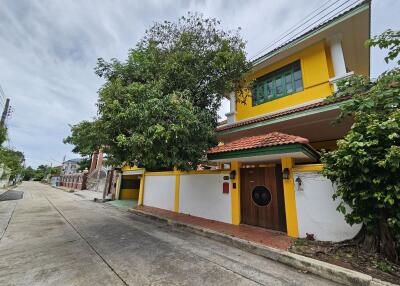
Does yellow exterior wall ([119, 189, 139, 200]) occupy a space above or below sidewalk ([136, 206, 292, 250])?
above

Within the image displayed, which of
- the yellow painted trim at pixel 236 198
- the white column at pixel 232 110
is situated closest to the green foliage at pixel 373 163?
the yellow painted trim at pixel 236 198

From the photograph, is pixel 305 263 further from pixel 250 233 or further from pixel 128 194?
pixel 128 194

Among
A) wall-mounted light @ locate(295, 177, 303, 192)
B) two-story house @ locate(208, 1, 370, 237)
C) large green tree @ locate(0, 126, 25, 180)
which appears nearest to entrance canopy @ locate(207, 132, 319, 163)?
two-story house @ locate(208, 1, 370, 237)

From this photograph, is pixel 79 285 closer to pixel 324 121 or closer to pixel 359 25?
pixel 324 121

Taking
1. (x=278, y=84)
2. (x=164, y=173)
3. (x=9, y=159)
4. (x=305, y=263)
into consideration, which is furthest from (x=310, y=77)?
(x=9, y=159)

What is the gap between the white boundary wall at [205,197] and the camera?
7.65 meters

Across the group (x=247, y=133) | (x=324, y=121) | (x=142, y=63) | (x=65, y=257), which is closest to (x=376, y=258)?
(x=324, y=121)

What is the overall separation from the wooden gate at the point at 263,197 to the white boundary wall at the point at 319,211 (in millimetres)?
714

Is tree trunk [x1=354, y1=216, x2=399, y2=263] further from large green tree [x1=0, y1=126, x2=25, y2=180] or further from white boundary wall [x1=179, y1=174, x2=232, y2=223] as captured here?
large green tree [x1=0, y1=126, x2=25, y2=180]

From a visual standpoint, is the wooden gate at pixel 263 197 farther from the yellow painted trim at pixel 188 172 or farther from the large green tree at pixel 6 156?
the large green tree at pixel 6 156

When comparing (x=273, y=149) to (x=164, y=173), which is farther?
(x=164, y=173)

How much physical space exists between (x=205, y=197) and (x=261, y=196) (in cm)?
247

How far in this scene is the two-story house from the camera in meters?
5.94

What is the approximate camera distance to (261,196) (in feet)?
22.5
